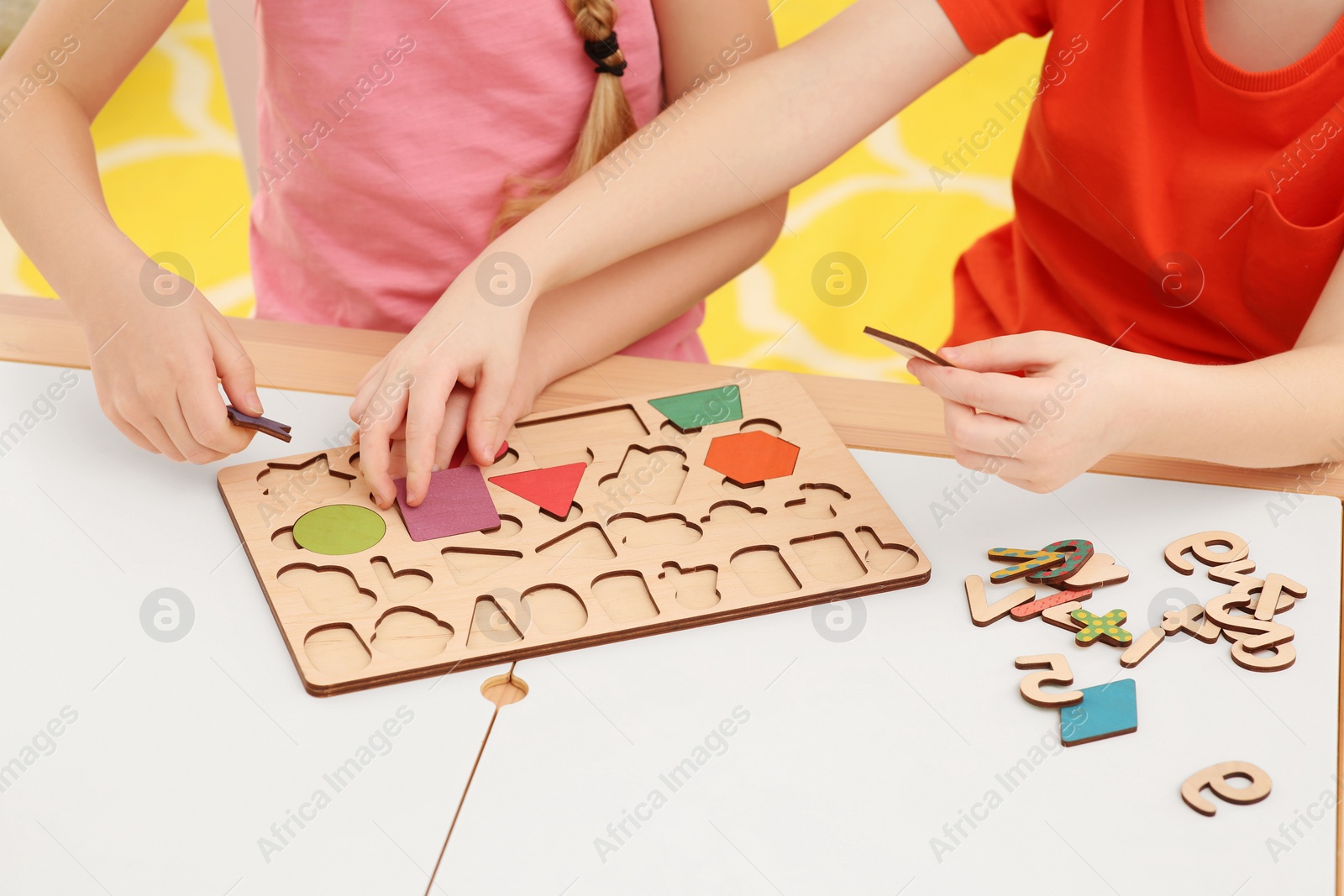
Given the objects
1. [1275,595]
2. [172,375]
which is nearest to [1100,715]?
[1275,595]

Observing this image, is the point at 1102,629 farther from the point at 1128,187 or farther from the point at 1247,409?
the point at 1128,187

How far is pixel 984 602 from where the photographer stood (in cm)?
63

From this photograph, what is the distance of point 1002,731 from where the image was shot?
550 millimetres

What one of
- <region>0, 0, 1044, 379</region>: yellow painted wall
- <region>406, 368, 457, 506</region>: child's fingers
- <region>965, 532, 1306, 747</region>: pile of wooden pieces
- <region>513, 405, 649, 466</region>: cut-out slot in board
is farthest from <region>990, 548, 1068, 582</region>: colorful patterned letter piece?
<region>0, 0, 1044, 379</region>: yellow painted wall

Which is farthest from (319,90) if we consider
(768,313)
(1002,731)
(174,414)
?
(768,313)

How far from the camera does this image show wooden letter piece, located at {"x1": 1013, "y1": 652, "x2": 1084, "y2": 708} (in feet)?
1.84

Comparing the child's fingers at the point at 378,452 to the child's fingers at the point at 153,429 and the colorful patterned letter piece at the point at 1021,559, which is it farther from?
the colorful patterned letter piece at the point at 1021,559

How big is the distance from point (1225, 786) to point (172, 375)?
2.05 feet

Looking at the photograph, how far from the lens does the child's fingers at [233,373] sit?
71 centimetres

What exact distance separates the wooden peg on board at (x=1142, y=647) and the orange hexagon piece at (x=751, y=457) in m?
0.22

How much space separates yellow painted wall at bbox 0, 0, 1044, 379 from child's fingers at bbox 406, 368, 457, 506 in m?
0.83

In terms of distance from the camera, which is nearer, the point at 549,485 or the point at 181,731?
the point at 181,731

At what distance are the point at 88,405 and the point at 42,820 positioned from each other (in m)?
0.35

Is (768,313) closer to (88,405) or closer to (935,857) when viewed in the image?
(88,405)
